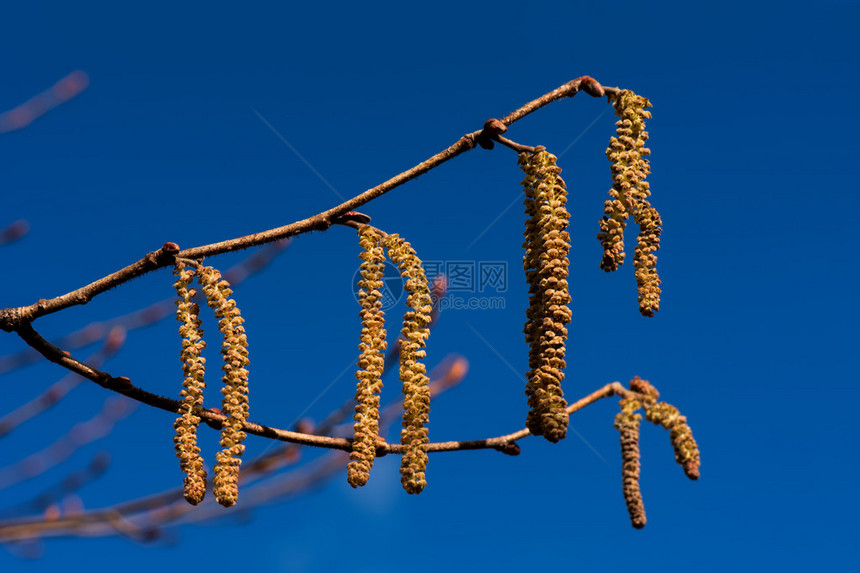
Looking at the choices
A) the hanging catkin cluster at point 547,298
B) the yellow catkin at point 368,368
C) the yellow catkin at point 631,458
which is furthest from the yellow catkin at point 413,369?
the yellow catkin at point 631,458

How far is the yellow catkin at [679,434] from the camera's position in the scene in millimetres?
1576

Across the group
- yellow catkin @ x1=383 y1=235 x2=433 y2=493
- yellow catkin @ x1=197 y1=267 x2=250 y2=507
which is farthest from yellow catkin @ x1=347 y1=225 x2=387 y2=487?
yellow catkin @ x1=197 y1=267 x2=250 y2=507

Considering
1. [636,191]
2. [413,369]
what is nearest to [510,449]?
[413,369]

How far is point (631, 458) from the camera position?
1587 mm

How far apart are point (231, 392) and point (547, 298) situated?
2.29 ft

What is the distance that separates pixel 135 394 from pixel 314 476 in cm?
97

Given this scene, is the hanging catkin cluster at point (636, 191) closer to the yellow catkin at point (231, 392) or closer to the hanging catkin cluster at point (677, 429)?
the hanging catkin cluster at point (677, 429)

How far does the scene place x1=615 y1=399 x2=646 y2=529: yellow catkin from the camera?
1.55m

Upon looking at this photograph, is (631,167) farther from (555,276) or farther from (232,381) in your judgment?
(232,381)

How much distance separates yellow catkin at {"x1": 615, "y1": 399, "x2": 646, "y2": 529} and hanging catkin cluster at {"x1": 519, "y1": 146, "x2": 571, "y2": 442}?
13 centimetres

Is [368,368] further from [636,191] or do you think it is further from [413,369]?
[636,191]

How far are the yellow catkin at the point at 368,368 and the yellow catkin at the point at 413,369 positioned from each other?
0.05 meters

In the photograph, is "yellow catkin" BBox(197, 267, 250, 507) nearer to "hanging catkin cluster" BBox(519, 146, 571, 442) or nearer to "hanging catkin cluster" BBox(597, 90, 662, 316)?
"hanging catkin cluster" BBox(519, 146, 571, 442)

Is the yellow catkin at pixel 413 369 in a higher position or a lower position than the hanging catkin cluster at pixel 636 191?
lower
